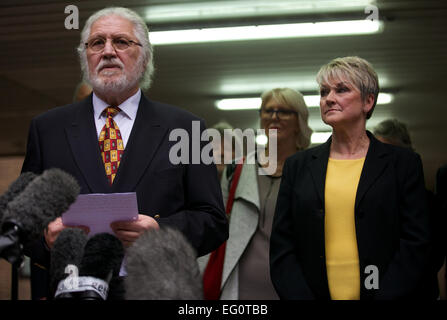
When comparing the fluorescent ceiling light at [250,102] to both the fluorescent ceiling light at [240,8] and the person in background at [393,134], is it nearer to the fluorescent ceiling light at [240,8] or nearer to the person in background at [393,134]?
the fluorescent ceiling light at [240,8]

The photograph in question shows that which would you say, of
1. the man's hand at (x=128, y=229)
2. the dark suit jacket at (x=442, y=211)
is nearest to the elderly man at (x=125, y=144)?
the man's hand at (x=128, y=229)

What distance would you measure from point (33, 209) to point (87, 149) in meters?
0.87

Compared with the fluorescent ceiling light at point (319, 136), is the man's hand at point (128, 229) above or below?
below

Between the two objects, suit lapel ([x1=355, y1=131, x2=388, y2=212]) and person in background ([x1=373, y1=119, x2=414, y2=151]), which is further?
person in background ([x1=373, y1=119, x2=414, y2=151])

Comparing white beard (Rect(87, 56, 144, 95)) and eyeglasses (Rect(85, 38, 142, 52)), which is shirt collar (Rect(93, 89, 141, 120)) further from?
eyeglasses (Rect(85, 38, 142, 52))

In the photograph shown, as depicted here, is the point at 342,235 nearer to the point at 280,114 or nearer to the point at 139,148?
the point at 139,148

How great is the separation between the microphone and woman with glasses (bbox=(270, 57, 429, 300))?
1.37 metres

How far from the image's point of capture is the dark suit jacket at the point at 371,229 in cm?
237

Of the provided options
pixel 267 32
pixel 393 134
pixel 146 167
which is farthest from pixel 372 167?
pixel 267 32

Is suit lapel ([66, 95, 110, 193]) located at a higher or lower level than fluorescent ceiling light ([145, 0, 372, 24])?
lower

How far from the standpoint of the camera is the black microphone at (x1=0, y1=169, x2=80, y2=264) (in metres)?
1.17

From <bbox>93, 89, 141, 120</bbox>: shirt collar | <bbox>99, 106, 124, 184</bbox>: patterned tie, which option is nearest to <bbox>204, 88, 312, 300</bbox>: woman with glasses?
<bbox>93, 89, 141, 120</bbox>: shirt collar

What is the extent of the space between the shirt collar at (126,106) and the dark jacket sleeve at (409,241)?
1.15 meters

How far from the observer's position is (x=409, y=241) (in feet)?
7.85
